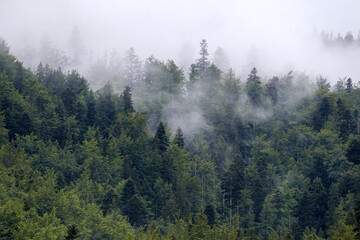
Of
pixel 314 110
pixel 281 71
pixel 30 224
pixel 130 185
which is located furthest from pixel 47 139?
pixel 281 71

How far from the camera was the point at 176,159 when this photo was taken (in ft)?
230

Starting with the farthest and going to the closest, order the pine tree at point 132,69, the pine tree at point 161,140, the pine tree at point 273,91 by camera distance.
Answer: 1. the pine tree at point 132,69
2. the pine tree at point 273,91
3. the pine tree at point 161,140

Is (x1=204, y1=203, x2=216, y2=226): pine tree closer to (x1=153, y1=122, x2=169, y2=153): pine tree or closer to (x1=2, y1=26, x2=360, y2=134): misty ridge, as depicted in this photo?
(x1=153, y1=122, x2=169, y2=153): pine tree

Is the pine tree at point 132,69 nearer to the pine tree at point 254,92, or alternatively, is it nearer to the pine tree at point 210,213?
the pine tree at point 254,92

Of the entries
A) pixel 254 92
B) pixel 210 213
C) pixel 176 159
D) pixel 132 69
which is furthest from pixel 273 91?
pixel 210 213

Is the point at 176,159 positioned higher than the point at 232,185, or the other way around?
Result: the point at 176,159

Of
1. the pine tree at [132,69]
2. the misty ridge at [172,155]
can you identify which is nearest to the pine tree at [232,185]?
the misty ridge at [172,155]

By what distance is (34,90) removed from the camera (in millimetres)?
71312

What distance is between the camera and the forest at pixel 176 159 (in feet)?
177

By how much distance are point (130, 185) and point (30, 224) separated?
17605mm

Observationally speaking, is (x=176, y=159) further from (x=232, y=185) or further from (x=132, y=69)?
(x=132, y=69)

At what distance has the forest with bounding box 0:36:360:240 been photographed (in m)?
53.9

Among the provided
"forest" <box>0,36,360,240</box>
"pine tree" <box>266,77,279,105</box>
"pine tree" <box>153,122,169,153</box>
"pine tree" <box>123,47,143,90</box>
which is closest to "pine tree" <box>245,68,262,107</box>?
"forest" <box>0,36,360,240</box>

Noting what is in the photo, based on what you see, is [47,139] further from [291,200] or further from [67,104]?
[291,200]
